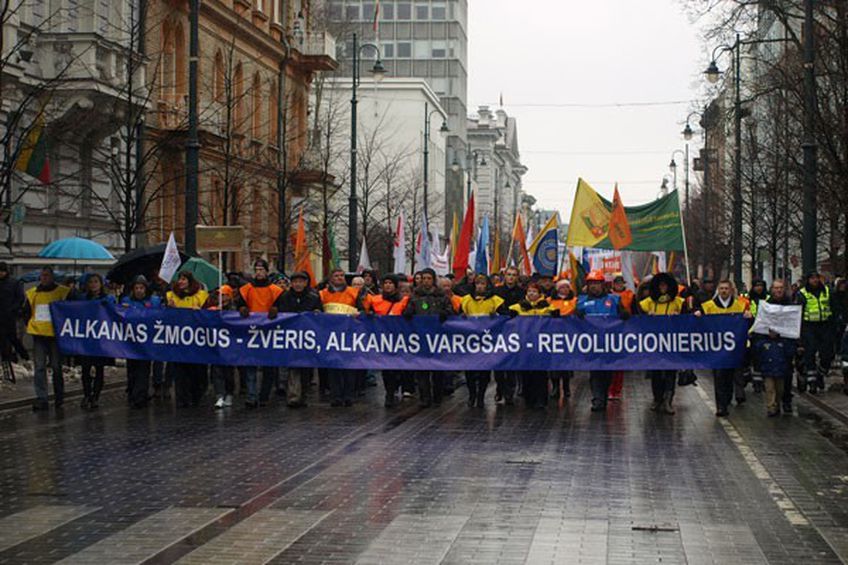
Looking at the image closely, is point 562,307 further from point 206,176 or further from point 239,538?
point 206,176

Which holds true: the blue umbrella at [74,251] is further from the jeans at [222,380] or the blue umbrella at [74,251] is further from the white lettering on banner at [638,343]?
the white lettering on banner at [638,343]

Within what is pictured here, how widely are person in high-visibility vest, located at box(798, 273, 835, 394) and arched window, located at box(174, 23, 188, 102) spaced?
21.5 metres

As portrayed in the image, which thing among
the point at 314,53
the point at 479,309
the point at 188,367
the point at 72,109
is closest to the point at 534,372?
the point at 479,309

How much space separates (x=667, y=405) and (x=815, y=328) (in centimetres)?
451

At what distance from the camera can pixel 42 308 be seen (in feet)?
58.5

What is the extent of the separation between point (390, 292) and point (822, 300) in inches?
273

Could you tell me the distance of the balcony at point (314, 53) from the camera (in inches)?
2013

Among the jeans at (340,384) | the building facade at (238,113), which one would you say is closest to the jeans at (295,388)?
the jeans at (340,384)

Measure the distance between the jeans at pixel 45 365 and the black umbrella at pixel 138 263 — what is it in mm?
4553

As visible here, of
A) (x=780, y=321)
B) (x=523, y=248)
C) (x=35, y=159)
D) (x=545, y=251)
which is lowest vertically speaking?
(x=780, y=321)

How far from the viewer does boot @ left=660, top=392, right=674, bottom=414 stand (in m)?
17.6

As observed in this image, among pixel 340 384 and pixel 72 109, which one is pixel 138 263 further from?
pixel 72 109

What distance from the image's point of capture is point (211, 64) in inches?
1591

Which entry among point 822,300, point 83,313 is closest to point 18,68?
point 83,313
